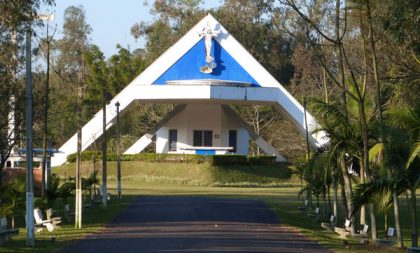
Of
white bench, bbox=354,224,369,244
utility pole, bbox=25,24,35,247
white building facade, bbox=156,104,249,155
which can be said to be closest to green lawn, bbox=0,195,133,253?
utility pole, bbox=25,24,35,247

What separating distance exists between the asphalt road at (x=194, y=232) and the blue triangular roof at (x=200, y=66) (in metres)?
28.9

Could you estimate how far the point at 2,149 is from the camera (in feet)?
93.6

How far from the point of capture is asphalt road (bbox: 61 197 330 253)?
20.4 m

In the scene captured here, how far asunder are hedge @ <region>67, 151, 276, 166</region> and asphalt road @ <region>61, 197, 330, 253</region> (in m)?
26.6

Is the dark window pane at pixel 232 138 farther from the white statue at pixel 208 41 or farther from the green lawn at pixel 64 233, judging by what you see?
the green lawn at pixel 64 233

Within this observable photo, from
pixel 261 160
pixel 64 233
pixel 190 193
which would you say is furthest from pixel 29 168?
pixel 261 160

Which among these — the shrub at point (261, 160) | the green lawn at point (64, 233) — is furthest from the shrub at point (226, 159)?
the green lawn at point (64, 233)

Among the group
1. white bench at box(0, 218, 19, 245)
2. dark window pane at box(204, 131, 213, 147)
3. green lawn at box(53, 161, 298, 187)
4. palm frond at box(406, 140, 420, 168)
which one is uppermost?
dark window pane at box(204, 131, 213, 147)

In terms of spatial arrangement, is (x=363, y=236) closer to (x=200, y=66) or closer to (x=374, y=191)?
(x=374, y=191)

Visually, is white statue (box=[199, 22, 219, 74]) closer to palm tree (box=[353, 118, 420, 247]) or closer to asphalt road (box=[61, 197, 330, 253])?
asphalt road (box=[61, 197, 330, 253])

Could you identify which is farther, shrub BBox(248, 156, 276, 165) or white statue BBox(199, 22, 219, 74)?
shrub BBox(248, 156, 276, 165)

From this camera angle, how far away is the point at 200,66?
2571 inches

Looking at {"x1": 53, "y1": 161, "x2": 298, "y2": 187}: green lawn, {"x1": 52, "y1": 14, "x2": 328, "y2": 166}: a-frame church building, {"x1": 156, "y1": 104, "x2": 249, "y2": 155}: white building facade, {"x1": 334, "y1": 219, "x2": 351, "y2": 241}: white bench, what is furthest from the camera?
{"x1": 156, "y1": 104, "x2": 249, "y2": 155}: white building facade

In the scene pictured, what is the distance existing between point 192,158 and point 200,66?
20.9 feet
